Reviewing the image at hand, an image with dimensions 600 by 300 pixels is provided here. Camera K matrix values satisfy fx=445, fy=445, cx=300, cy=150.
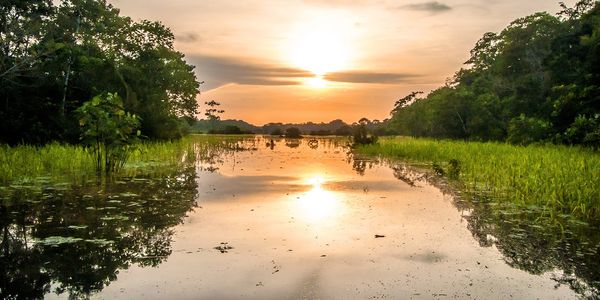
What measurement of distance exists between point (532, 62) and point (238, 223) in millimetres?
39858

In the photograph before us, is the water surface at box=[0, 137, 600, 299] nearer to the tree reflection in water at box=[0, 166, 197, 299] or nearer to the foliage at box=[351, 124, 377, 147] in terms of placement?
the tree reflection in water at box=[0, 166, 197, 299]

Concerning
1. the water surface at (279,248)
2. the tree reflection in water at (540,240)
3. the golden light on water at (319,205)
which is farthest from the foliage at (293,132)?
the tree reflection in water at (540,240)

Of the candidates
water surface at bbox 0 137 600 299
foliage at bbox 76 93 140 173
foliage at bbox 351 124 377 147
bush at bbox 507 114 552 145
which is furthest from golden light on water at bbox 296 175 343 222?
foliage at bbox 351 124 377 147

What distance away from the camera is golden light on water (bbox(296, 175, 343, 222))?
8.52 meters

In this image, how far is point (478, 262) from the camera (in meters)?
5.64

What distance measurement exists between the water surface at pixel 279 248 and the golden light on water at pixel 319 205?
0.13ft

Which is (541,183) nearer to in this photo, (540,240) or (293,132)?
(540,240)

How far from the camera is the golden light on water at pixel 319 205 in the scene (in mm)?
8516

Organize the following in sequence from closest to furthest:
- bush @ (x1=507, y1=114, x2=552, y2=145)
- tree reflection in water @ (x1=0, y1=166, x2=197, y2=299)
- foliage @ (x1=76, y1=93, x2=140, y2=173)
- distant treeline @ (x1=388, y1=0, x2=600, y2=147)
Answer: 1. tree reflection in water @ (x1=0, y1=166, x2=197, y2=299)
2. foliage @ (x1=76, y1=93, x2=140, y2=173)
3. distant treeline @ (x1=388, y1=0, x2=600, y2=147)
4. bush @ (x1=507, y1=114, x2=552, y2=145)

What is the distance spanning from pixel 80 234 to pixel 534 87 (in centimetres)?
3644

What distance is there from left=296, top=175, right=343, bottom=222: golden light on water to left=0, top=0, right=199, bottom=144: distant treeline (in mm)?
8396

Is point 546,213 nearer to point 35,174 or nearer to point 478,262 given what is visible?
point 478,262

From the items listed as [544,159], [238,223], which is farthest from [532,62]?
[238,223]

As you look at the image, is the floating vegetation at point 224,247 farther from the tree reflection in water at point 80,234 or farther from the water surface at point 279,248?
the tree reflection in water at point 80,234
